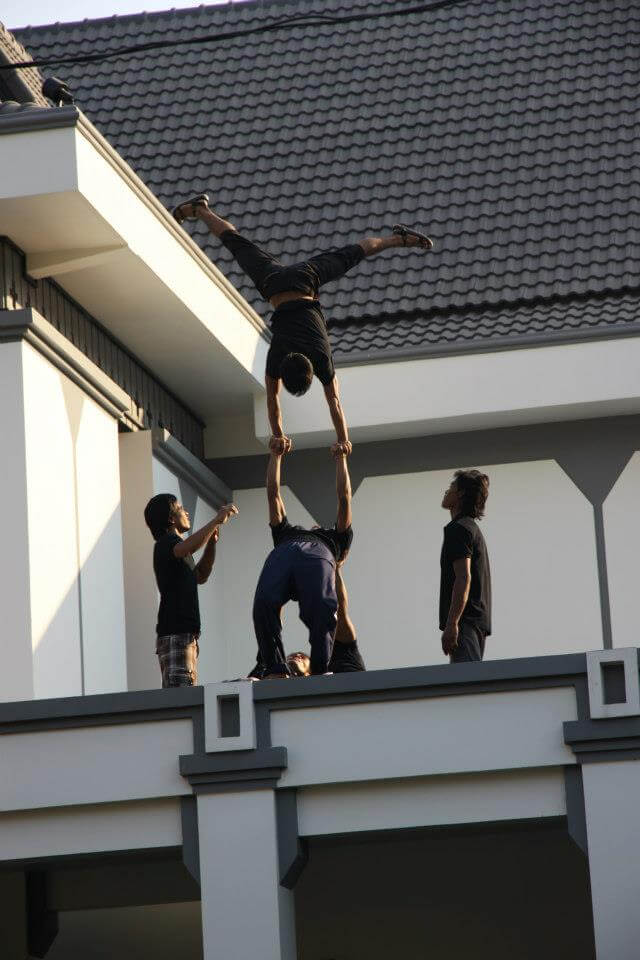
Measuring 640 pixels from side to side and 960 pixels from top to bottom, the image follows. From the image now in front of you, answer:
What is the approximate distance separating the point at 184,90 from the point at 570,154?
4.04 metres

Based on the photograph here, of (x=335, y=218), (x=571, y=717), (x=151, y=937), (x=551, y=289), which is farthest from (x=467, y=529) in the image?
(x=335, y=218)

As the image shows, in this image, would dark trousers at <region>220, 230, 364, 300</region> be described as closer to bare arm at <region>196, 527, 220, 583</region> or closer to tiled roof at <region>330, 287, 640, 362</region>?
bare arm at <region>196, 527, 220, 583</region>

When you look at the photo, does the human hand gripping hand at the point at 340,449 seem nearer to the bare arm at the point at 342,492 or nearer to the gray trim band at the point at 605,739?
the bare arm at the point at 342,492

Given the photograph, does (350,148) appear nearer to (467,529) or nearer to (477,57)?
(477,57)

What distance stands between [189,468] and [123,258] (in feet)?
9.34

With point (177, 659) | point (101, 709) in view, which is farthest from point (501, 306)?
point (101, 709)

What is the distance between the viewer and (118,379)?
12148mm

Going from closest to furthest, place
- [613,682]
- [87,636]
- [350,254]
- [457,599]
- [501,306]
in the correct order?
[613,682] < [457,599] < [350,254] < [87,636] < [501,306]

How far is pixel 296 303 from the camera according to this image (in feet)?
31.4

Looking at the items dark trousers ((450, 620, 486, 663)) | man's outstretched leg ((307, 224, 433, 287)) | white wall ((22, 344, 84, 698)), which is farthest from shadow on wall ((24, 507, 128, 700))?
dark trousers ((450, 620, 486, 663))

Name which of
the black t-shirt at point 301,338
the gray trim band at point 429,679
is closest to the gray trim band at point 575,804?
the gray trim band at point 429,679

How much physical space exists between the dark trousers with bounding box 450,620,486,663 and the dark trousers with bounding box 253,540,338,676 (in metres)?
0.81

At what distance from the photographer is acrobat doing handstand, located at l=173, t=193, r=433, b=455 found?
30.6 feet

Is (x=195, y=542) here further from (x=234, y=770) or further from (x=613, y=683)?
(x=613, y=683)
